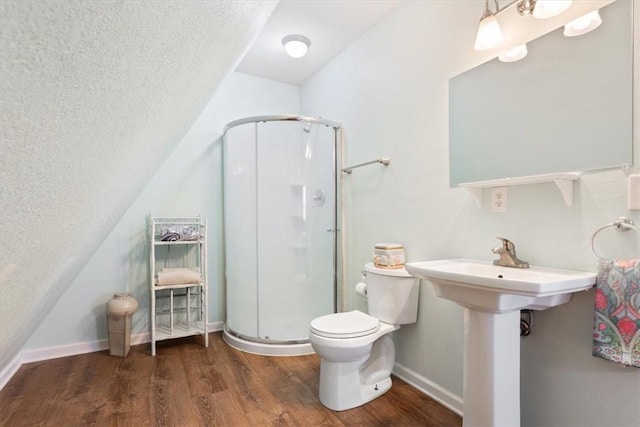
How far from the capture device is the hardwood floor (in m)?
1.72

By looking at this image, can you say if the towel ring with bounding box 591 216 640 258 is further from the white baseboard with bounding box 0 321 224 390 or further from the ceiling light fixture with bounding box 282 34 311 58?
the white baseboard with bounding box 0 321 224 390

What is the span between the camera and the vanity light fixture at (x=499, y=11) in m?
1.29

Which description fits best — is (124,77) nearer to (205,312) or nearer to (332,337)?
(332,337)

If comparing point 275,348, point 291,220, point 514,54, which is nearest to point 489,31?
point 514,54

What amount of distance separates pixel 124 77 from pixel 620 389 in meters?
1.71

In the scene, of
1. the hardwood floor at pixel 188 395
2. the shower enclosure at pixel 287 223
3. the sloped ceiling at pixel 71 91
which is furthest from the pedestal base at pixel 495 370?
the shower enclosure at pixel 287 223

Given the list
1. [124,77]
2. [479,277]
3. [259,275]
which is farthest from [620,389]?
[259,275]

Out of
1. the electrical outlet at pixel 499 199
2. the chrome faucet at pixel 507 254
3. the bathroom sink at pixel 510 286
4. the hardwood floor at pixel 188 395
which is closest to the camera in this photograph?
the bathroom sink at pixel 510 286

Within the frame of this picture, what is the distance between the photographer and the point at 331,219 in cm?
275

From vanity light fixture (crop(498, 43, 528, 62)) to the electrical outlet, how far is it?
0.58 m

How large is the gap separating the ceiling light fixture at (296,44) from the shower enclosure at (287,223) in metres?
0.47

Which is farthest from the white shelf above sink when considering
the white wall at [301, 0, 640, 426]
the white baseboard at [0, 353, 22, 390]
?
the white baseboard at [0, 353, 22, 390]

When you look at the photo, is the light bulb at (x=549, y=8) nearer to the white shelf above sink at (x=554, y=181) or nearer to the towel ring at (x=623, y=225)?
the white shelf above sink at (x=554, y=181)

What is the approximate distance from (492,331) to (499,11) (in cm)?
134
